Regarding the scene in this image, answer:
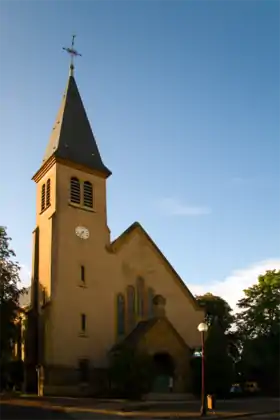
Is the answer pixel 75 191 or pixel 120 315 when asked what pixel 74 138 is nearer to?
pixel 75 191

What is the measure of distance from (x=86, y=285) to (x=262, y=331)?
830 inches

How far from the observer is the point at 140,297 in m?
44.6

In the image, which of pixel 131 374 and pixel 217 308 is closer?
pixel 131 374

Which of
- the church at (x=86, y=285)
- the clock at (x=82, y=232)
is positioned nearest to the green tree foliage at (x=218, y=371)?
the church at (x=86, y=285)

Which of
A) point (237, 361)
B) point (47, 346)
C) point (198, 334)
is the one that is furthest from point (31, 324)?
point (237, 361)

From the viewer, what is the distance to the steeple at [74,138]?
45.0 meters

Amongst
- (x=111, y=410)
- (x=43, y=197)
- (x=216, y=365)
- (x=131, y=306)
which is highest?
(x=43, y=197)

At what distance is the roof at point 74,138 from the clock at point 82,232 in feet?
17.9

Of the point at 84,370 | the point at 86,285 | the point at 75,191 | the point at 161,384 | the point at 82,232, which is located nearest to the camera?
the point at 84,370

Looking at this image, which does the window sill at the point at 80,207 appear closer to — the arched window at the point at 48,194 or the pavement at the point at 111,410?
the arched window at the point at 48,194

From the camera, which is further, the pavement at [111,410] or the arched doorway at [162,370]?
the arched doorway at [162,370]

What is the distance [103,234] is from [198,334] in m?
12.4

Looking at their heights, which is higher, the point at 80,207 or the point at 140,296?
the point at 80,207

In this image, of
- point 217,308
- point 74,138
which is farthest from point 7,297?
point 217,308
